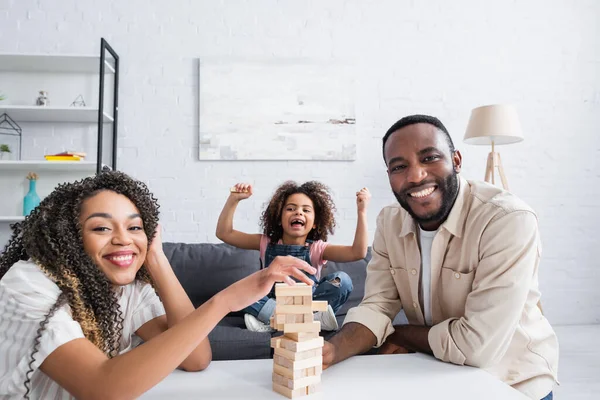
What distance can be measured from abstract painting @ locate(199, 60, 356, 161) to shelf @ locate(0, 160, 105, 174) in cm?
83

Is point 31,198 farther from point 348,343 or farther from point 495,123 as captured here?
point 495,123

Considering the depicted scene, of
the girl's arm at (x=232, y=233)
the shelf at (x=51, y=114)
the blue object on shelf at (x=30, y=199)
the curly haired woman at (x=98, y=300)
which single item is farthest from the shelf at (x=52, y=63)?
the curly haired woman at (x=98, y=300)

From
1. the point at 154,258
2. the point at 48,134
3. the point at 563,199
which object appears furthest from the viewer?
the point at 563,199

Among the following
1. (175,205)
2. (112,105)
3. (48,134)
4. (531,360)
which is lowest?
(531,360)

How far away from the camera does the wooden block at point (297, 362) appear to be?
2.82ft

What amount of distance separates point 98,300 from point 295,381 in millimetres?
485

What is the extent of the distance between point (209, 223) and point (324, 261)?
53.5 inches

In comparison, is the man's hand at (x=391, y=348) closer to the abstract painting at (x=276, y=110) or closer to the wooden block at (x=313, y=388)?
the wooden block at (x=313, y=388)

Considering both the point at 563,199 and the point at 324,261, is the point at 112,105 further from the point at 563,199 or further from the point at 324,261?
the point at 563,199

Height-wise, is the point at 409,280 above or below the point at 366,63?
below

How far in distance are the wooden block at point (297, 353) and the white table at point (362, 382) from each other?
2.8 inches

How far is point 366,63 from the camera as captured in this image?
3.66m

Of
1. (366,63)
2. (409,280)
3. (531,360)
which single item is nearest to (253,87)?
(366,63)

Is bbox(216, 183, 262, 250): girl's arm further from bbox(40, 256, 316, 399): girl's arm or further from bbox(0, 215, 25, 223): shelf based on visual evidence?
bbox(40, 256, 316, 399): girl's arm
